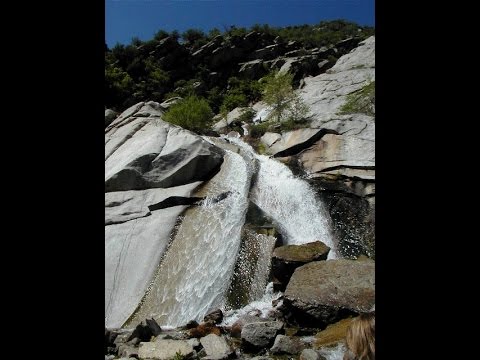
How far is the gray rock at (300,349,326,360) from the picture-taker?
798 centimetres

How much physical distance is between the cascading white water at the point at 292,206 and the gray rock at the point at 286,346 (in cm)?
544

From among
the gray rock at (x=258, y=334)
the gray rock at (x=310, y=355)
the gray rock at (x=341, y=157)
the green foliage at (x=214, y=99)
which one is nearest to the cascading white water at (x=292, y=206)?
the gray rock at (x=341, y=157)

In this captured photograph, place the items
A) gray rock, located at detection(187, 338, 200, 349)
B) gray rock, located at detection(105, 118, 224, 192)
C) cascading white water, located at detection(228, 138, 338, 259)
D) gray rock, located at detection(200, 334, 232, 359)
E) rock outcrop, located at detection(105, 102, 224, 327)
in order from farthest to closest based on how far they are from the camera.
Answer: gray rock, located at detection(105, 118, 224, 192)
cascading white water, located at detection(228, 138, 338, 259)
rock outcrop, located at detection(105, 102, 224, 327)
gray rock, located at detection(187, 338, 200, 349)
gray rock, located at detection(200, 334, 232, 359)

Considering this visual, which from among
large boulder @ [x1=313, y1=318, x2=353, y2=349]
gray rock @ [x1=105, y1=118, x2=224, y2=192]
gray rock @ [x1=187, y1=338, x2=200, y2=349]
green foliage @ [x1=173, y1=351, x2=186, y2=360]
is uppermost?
gray rock @ [x1=105, y1=118, x2=224, y2=192]

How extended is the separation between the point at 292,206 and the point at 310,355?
8.64m

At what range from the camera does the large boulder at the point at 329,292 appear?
9586 mm

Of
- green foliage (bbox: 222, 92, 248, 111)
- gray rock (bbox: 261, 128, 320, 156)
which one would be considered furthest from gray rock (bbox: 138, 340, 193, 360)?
green foliage (bbox: 222, 92, 248, 111)

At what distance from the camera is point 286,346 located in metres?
8.67

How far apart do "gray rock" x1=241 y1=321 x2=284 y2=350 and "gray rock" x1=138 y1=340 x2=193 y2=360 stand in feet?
4.18

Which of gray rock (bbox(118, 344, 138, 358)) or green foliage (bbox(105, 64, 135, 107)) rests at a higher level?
green foliage (bbox(105, 64, 135, 107))

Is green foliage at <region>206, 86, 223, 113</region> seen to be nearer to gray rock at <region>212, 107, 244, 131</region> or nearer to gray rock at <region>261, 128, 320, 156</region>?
gray rock at <region>212, 107, 244, 131</region>

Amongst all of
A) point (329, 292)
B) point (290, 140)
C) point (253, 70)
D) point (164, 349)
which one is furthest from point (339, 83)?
point (164, 349)
